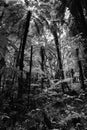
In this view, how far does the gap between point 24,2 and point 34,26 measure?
3.01m

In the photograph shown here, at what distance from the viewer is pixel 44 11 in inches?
486

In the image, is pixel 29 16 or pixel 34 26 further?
pixel 34 26

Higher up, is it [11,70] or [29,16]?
[29,16]

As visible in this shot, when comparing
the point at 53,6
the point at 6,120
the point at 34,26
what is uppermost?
the point at 53,6

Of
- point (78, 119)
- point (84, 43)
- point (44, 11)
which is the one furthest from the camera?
point (44, 11)

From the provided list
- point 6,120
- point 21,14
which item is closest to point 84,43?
point 21,14

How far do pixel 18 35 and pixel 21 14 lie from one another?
225 cm

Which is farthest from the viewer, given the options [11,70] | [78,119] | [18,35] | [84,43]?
[18,35]

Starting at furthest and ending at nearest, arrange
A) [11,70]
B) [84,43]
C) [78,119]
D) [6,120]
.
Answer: [84,43] < [6,120] < [78,119] < [11,70]

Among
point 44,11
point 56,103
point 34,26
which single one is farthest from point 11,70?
point 34,26

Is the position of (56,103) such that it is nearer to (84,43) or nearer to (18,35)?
(84,43)

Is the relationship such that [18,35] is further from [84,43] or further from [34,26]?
[84,43]

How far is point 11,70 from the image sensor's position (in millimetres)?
6242

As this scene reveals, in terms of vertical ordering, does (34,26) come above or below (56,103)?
above
